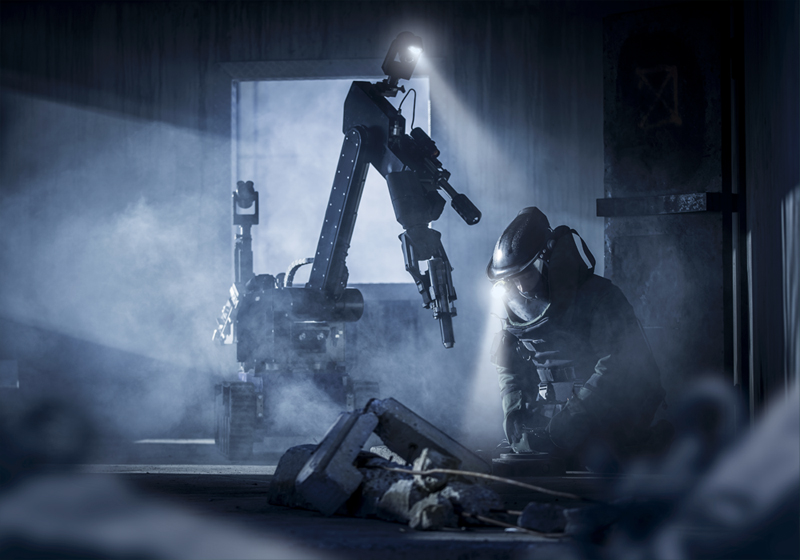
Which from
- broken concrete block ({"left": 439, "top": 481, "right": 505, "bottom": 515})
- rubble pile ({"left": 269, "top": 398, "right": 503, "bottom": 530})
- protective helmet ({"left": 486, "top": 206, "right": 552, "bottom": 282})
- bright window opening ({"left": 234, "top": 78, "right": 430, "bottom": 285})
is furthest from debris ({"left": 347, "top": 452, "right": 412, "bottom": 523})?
bright window opening ({"left": 234, "top": 78, "right": 430, "bottom": 285})

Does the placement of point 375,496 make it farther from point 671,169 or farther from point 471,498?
point 671,169

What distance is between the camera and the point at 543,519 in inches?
77.7

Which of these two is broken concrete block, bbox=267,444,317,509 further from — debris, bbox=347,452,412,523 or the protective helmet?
the protective helmet

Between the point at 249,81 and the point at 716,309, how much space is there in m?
3.99

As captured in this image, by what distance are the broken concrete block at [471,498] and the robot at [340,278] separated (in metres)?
1.12

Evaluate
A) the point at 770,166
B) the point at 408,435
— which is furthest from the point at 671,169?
the point at 408,435

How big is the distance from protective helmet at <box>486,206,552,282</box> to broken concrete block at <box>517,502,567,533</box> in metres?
1.53

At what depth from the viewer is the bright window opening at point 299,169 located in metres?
5.73

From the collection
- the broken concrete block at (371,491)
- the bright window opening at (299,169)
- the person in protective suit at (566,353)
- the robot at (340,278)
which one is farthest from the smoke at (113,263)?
the broken concrete block at (371,491)

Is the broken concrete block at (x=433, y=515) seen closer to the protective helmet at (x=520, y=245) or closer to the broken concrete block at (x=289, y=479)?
the broken concrete block at (x=289, y=479)

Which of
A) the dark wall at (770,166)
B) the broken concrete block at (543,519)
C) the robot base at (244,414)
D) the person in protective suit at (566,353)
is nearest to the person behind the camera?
the broken concrete block at (543,519)

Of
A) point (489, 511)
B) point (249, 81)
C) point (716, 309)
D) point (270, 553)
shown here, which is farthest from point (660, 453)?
point (249, 81)

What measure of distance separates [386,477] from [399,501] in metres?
0.17

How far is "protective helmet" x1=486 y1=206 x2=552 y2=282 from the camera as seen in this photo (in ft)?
11.0
